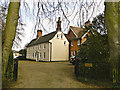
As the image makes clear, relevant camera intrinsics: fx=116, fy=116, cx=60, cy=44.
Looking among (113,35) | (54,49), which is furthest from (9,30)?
(54,49)

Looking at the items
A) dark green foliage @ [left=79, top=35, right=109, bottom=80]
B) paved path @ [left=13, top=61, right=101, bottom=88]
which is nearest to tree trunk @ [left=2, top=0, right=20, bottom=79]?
paved path @ [left=13, top=61, right=101, bottom=88]

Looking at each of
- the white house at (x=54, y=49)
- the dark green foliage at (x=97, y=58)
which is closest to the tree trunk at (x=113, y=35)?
the dark green foliage at (x=97, y=58)

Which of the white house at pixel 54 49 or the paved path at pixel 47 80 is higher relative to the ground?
the white house at pixel 54 49

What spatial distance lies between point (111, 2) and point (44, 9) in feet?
12.5

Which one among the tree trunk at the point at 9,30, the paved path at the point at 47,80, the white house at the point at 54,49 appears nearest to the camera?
the tree trunk at the point at 9,30

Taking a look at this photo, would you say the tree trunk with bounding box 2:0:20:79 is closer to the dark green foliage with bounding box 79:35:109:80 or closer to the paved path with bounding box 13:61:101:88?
the paved path with bounding box 13:61:101:88

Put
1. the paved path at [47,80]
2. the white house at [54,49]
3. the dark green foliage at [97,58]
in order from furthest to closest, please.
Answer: the white house at [54,49]
the dark green foliage at [97,58]
the paved path at [47,80]

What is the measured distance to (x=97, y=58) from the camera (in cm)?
851

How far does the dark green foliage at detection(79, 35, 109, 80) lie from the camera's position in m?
7.21

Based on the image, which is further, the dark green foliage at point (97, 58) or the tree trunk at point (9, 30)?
the dark green foliage at point (97, 58)

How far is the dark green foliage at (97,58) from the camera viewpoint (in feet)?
23.7

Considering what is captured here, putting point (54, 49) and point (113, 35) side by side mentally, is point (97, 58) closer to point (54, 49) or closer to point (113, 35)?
point (113, 35)

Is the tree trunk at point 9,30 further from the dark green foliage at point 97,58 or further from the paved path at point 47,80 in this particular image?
the dark green foliage at point 97,58

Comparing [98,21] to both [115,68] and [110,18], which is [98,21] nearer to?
[110,18]
